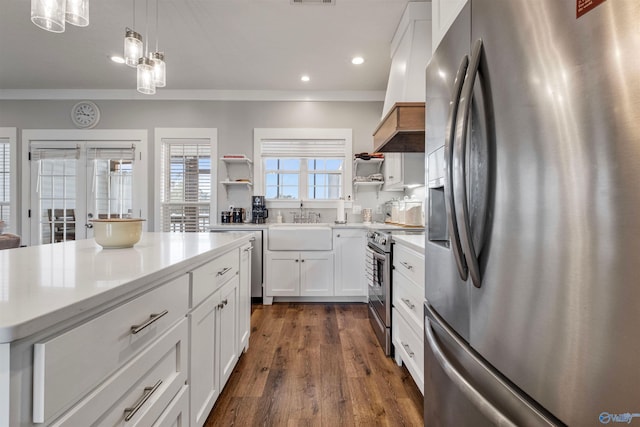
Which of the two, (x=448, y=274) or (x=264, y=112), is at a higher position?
(x=264, y=112)

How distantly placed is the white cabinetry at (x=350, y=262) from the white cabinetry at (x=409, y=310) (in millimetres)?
1263

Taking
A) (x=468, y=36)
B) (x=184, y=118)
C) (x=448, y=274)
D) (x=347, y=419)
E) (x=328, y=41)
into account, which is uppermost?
(x=328, y=41)

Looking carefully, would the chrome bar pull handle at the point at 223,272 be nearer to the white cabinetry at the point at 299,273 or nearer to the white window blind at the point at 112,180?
the white cabinetry at the point at 299,273

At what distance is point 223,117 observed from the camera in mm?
3998

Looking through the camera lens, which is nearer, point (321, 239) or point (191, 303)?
point (191, 303)

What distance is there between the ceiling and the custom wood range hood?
2.95 ft

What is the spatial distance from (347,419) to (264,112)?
3.66 meters

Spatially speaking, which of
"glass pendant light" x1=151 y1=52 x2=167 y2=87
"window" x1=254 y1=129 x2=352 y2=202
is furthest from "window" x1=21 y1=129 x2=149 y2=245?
"glass pendant light" x1=151 y1=52 x2=167 y2=87

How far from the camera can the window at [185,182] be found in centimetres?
404

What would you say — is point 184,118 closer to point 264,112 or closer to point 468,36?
point 264,112

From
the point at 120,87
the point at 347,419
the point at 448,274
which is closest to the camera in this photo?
the point at 448,274

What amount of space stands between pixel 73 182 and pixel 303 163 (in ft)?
10.7

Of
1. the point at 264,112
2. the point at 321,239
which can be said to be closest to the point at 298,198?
the point at 321,239

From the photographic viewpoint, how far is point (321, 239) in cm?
333
